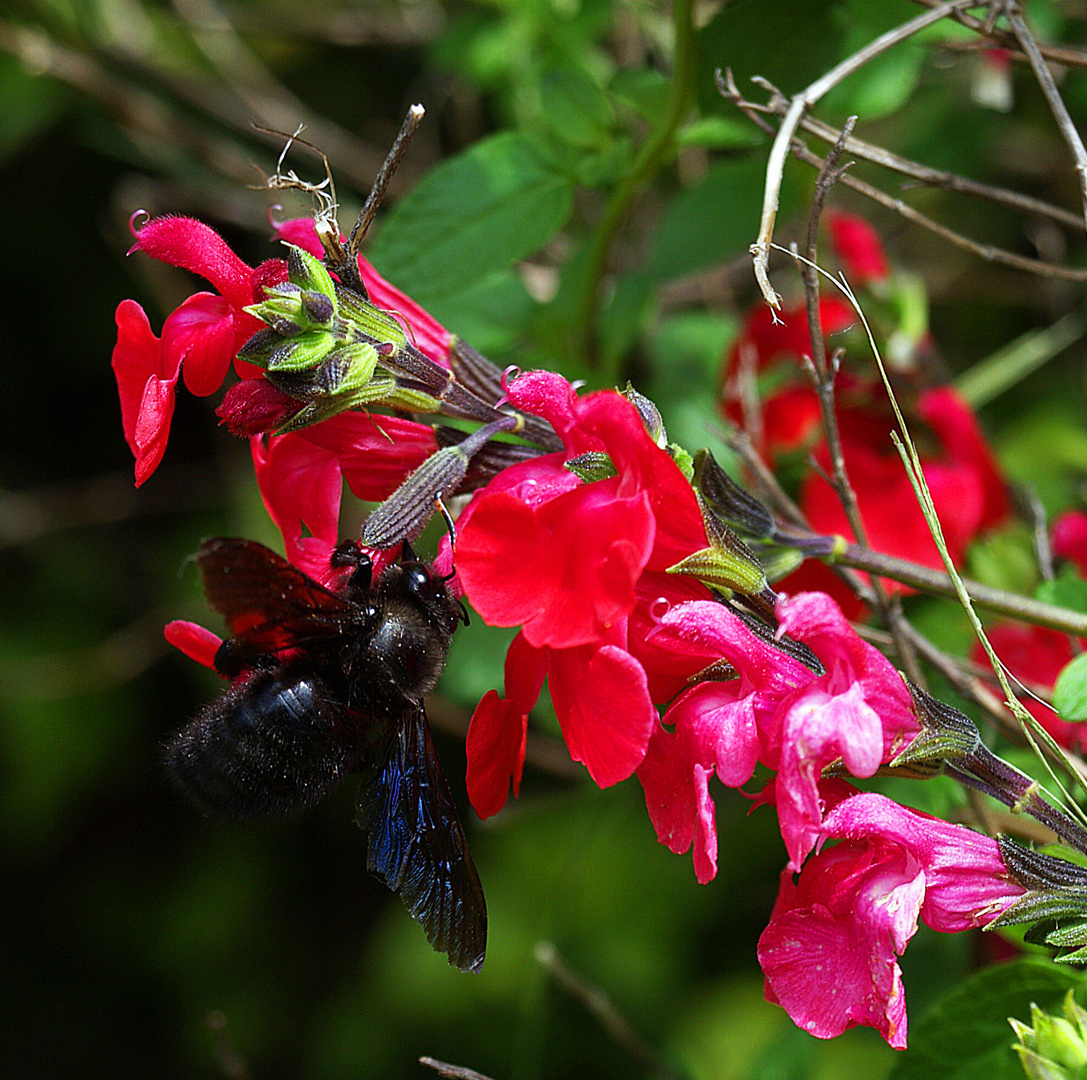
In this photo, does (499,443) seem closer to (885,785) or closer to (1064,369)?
(885,785)

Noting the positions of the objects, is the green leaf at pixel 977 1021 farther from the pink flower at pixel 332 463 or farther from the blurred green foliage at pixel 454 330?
the pink flower at pixel 332 463

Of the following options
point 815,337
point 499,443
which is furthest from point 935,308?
point 499,443

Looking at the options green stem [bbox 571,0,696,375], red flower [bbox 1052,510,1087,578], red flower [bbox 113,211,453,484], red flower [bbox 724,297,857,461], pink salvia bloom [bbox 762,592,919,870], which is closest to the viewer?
pink salvia bloom [bbox 762,592,919,870]

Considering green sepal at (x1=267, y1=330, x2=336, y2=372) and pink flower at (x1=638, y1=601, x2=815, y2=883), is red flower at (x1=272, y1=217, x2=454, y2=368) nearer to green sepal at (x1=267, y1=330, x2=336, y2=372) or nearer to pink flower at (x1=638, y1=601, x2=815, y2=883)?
green sepal at (x1=267, y1=330, x2=336, y2=372)

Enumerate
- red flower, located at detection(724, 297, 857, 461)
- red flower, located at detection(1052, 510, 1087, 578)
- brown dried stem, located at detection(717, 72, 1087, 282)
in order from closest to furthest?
brown dried stem, located at detection(717, 72, 1087, 282), red flower, located at detection(1052, 510, 1087, 578), red flower, located at detection(724, 297, 857, 461)

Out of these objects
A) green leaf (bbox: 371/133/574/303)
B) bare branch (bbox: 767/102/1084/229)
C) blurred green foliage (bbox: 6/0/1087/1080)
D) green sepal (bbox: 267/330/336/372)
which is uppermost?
bare branch (bbox: 767/102/1084/229)

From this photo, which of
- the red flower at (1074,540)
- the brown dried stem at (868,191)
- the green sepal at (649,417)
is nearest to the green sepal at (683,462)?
A: the green sepal at (649,417)

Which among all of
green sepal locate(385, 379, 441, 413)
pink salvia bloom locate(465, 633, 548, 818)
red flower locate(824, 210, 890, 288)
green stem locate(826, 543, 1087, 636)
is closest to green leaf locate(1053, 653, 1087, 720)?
green stem locate(826, 543, 1087, 636)
